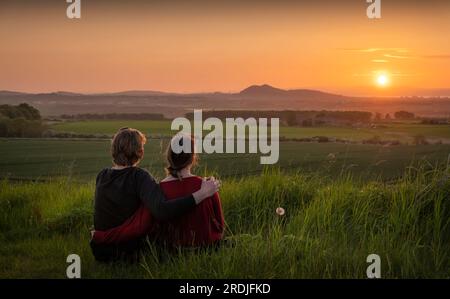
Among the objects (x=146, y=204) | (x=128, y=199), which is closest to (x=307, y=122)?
(x=128, y=199)

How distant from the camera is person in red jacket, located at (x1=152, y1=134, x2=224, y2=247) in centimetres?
562

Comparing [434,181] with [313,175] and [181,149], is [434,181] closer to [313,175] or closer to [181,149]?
[313,175]

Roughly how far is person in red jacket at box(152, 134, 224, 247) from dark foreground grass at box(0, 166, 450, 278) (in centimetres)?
19

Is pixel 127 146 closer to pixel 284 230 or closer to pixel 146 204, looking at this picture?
pixel 146 204

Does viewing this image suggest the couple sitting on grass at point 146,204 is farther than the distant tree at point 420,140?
No

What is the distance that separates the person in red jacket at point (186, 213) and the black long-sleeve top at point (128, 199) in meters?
0.21

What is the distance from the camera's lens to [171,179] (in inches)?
224

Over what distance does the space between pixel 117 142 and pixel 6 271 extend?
2.03 metres

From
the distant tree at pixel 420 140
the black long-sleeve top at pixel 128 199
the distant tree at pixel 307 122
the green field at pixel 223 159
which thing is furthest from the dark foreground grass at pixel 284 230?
the distant tree at pixel 307 122

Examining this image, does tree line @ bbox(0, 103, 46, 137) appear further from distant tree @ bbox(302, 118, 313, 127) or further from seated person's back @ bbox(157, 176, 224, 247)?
seated person's back @ bbox(157, 176, 224, 247)

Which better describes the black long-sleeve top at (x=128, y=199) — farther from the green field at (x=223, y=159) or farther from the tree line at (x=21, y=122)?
the tree line at (x=21, y=122)

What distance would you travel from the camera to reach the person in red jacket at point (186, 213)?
562cm

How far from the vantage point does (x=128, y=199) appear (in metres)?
5.69

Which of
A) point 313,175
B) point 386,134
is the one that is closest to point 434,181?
point 313,175
